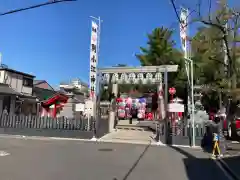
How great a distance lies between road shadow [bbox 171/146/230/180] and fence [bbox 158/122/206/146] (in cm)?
429

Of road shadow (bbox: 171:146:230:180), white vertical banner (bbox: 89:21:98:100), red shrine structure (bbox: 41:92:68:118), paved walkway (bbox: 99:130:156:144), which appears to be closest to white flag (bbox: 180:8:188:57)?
white vertical banner (bbox: 89:21:98:100)

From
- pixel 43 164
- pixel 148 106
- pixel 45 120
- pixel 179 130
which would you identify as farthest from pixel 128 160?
pixel 148 106

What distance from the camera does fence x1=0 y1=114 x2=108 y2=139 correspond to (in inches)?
795

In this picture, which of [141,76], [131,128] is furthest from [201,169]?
[131,128]

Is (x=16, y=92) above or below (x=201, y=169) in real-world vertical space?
above

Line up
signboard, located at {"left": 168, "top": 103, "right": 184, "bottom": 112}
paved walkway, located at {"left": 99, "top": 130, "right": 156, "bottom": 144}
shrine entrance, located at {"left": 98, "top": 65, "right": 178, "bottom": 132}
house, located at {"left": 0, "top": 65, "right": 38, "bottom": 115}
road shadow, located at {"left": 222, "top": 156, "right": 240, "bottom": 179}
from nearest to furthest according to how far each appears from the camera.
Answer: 1. road shadow, located at {"left": 222, "top": 156, "right": 240, "bottom": 179}
2. signboard, located at {"left": 168, "top": 103, "right": 184, "bottom": 112}
3. paved walkway, located at {"left": 99, "top": 130, "right": 156, "bottom": 144}
4. shrine entrance, located at {"left": 98, "top": 65, "right": 178, "bottom": 132}
5. house, located at {"left": 0, "top": 65, "right": 38, "bottom": 115}

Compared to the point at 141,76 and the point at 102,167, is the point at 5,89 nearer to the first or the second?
the point at 141,76

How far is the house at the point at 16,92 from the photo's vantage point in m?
31.0

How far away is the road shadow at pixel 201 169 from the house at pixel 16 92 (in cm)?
2187

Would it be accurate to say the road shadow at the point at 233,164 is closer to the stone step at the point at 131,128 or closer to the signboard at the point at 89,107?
the signboard at the point at 89,107

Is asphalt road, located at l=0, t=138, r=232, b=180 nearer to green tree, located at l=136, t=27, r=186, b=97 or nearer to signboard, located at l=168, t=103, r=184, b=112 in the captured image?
signboard, located at l=168, t=103, r=184, b=112

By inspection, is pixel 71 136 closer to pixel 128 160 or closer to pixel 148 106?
pixel 128 160

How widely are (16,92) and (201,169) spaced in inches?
1017

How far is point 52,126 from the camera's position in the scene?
2088 cm
